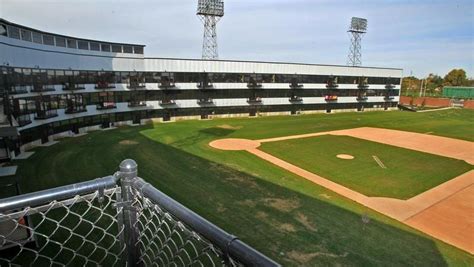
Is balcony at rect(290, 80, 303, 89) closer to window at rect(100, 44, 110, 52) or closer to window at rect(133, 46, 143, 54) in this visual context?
window at rect(133, 46, 143, 54)

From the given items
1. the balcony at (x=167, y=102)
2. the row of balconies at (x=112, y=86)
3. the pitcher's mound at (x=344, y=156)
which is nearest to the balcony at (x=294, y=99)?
the row of balconies at (x=112, y=86)

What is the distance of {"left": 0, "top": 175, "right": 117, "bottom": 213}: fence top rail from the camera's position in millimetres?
2129

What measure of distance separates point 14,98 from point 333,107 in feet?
153

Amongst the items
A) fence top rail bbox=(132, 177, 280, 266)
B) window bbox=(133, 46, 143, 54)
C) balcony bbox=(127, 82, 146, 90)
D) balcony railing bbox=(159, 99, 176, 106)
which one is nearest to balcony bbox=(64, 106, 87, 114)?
balcony bbox=(127, 82, 146, 90)

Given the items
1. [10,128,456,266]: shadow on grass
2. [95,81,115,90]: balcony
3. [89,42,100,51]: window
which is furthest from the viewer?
[89,42,100,51]: window

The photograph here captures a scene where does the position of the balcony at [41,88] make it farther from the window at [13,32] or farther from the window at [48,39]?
the window at [48,39]

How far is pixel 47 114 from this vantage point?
89.1 ft

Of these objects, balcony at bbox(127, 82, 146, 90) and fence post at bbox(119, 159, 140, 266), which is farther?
balcony at bbox(127, 82, 146, 90)

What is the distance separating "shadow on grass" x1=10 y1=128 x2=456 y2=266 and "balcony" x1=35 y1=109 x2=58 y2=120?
368 centimetres

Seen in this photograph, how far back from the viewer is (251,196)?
637 inches

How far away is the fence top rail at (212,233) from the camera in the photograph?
5.52 feet

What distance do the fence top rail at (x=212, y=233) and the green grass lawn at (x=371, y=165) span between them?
1684 cm

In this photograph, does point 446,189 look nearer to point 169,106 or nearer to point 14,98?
point 14,98

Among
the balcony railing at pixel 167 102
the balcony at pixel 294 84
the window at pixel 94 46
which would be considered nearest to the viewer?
the window at pixel 94 46
